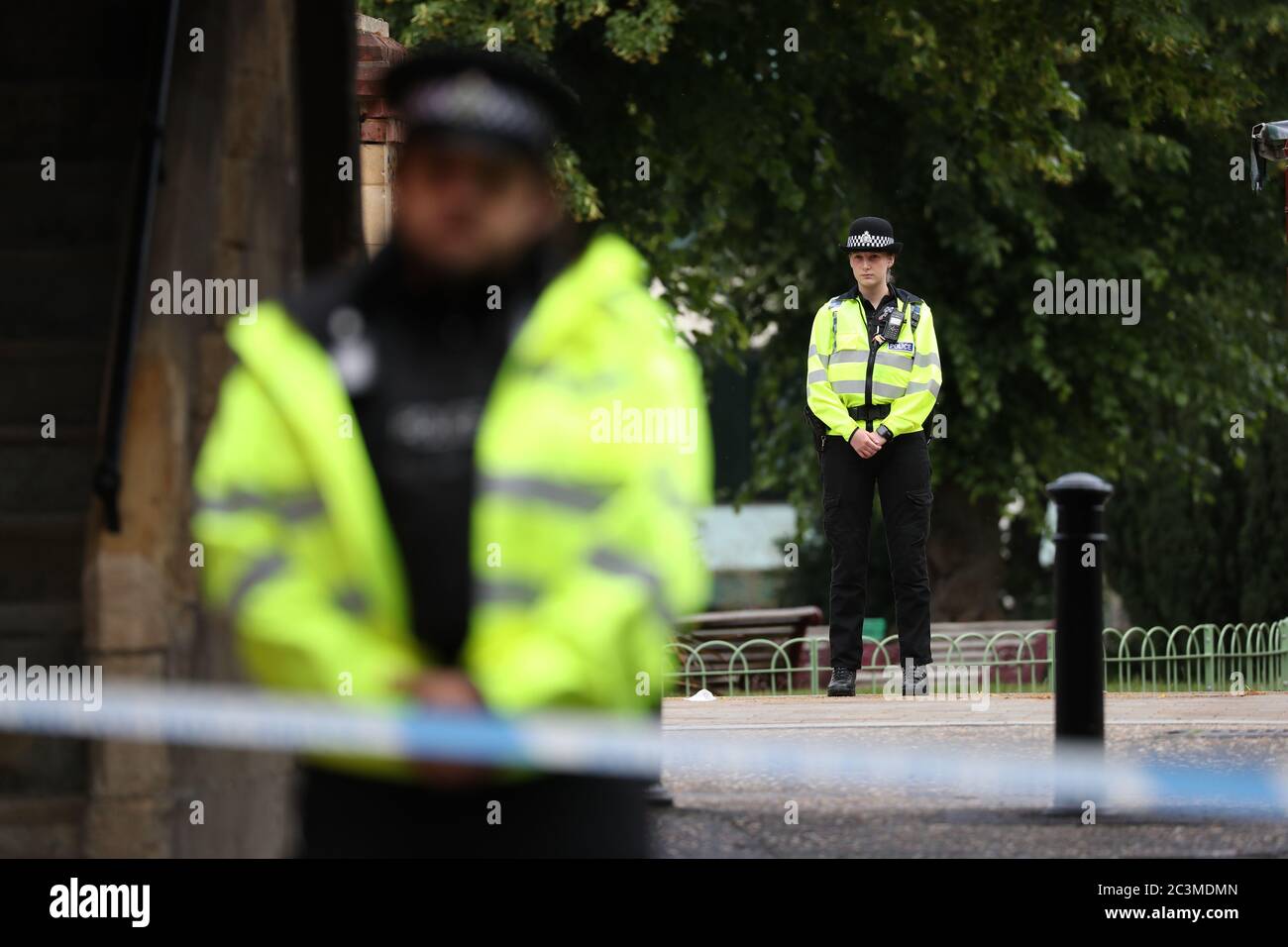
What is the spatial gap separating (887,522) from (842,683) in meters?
0.90

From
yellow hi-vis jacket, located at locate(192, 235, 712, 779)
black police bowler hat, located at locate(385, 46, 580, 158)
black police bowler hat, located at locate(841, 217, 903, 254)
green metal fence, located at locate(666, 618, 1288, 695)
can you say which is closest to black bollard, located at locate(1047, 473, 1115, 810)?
black police bowler hat, located at locate(841, 217, 903, 254)

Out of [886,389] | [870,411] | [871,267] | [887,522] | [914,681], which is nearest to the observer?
[871,267]

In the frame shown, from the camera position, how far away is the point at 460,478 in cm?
294

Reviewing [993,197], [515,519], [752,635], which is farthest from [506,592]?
[993,197]

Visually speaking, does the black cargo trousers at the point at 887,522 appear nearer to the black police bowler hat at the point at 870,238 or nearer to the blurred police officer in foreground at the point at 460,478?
the black police bowler hat at the point at 870,238

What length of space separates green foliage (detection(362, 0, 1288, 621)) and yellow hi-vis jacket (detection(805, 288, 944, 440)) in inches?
193

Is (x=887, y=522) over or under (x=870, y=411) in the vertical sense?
under

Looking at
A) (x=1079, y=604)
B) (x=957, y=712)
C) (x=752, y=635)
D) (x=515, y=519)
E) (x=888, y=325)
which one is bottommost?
(x=957, y=712)

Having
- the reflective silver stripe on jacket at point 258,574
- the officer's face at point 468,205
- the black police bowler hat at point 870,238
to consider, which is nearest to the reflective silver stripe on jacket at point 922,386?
the black police bowler hat at point 870,238

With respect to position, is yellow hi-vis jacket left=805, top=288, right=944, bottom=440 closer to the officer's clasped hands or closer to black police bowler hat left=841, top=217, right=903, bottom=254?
the officer's clasped hands

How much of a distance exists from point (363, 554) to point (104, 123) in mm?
5112

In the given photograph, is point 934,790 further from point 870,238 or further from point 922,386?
point 870,238

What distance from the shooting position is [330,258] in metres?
7.47
